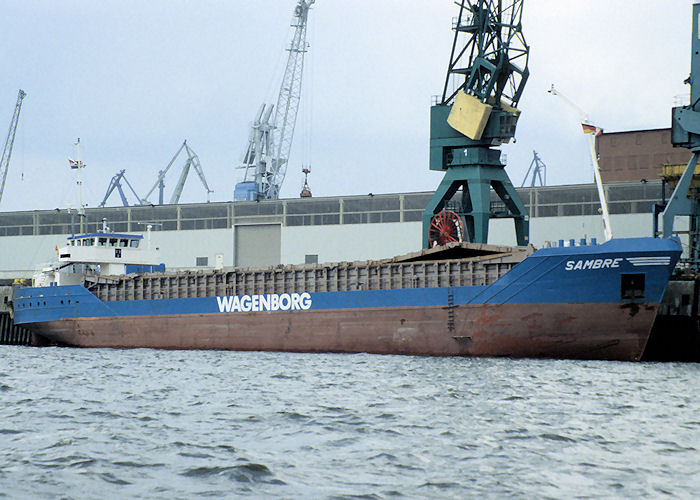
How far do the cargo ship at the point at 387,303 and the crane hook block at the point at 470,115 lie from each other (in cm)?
824

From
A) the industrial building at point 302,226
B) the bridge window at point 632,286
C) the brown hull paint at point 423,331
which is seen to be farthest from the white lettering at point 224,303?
the bridge window at point 632,286

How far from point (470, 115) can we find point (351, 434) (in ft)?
90.2

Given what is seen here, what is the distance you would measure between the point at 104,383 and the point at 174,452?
995 cm

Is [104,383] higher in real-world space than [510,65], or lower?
lower

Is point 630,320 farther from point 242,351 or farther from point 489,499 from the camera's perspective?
point 489,499

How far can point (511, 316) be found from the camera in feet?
103

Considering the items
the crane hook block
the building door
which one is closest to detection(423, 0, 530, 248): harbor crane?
the crane hook block

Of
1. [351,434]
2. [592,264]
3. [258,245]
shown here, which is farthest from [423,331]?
[258,245]

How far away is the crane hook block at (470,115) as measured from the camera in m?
40.2

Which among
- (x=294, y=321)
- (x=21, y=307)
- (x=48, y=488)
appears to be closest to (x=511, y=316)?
(x=294, y=321)

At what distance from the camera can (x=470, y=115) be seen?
40.5m

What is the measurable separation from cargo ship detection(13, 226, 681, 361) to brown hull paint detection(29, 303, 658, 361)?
4cm

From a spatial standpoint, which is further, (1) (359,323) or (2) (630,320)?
(1) (359,323)

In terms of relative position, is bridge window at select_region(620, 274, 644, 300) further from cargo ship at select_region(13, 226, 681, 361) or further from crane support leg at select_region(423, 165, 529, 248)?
crane support leg at select_region(423, 165, 529, 248)
